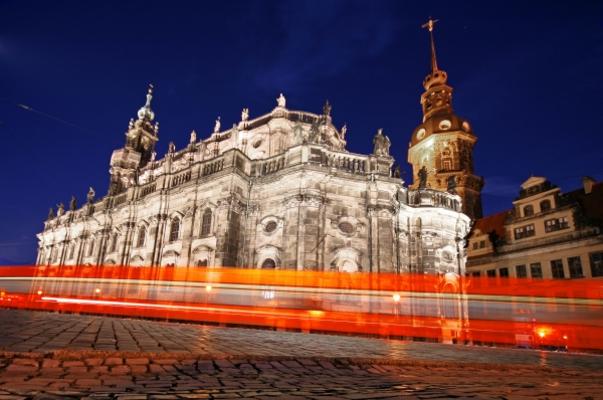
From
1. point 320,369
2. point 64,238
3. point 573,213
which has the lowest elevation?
point 320,369

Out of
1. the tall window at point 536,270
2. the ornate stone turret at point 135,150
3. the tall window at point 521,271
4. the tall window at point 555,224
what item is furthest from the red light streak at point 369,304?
the ornate stone turret at point 135,150

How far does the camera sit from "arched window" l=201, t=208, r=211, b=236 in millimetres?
23844

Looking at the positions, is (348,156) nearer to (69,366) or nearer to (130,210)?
(130,210)

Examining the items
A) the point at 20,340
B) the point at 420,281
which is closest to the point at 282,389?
the point at 20,340

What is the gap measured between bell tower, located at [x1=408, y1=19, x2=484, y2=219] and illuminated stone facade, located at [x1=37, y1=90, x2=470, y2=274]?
25.2m

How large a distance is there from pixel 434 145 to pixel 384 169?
123 feet

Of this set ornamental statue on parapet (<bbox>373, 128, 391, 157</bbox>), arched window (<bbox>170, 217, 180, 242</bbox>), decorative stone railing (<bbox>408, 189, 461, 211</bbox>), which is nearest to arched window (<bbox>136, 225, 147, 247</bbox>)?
arched window (<bbox>170, 217, 180, 242</bbox>)

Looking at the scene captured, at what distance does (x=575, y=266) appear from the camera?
30891 mm

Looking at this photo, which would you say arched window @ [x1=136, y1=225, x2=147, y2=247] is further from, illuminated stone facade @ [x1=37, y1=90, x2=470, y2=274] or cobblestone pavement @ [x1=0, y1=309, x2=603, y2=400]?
cobblestone pavement @ [x1=0, y1=309, x2=603, y2=400]

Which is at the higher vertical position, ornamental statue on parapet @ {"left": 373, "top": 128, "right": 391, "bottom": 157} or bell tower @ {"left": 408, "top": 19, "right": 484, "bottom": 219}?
bell tower @ {"left": 408, "top": 19, "right": 484, "bottom": 219}

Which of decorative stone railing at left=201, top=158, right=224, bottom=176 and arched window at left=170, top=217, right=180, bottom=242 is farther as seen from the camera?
arched window at left=170, top=217, right=180, bottom=242

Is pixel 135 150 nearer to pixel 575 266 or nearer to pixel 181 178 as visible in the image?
pixel 181 178

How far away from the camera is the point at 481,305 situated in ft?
78.5

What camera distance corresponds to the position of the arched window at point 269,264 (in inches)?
864
